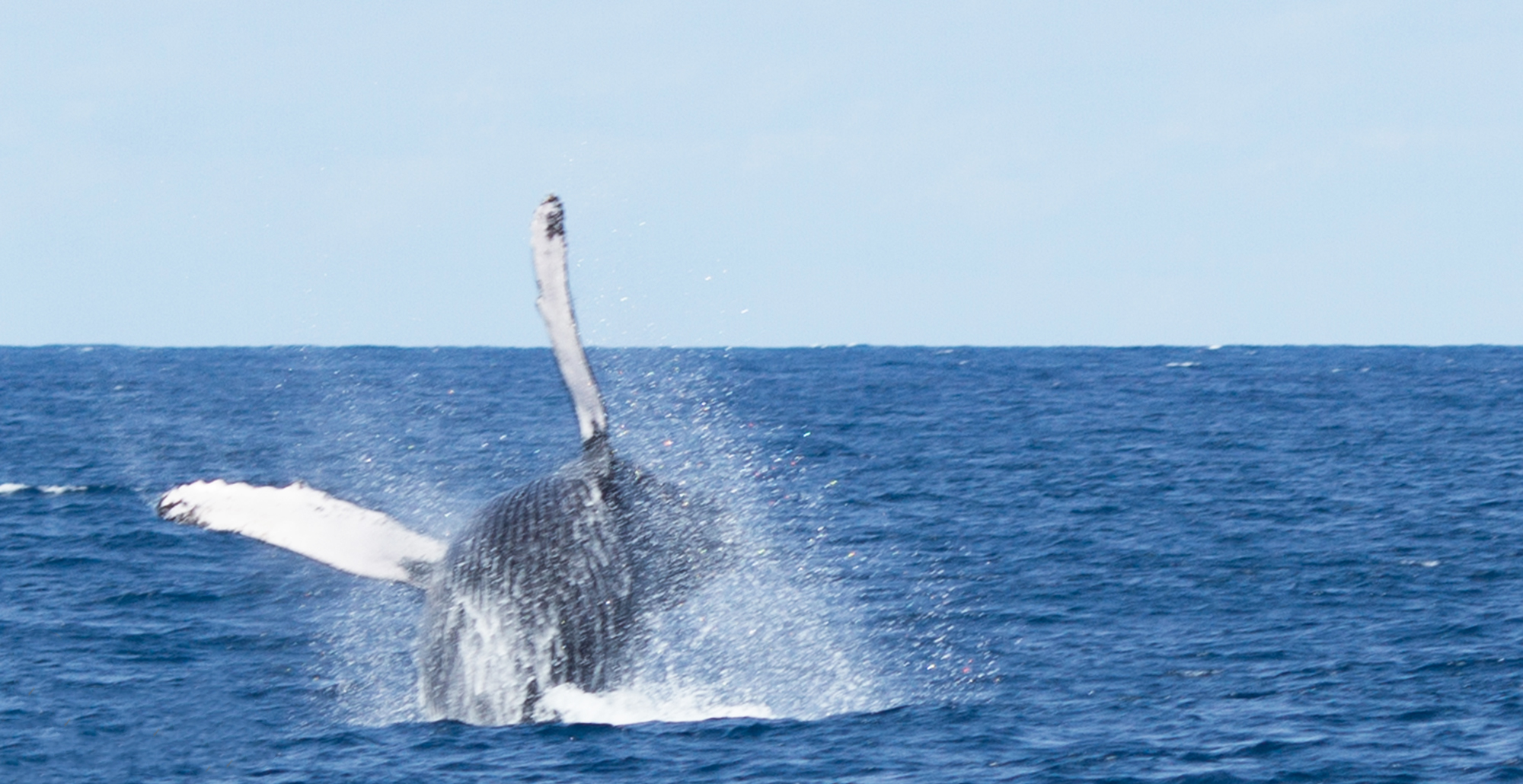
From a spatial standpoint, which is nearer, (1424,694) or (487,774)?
(487,774)

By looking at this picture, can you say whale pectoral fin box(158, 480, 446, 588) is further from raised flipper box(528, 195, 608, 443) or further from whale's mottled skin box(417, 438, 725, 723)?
raised flipper box(528, 195, 608, 443)

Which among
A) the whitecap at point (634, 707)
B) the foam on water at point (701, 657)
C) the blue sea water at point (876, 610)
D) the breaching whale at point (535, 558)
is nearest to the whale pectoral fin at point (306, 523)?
the breaching whale at point (535, 558)

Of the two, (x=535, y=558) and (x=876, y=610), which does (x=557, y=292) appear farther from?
(x=876, y=610)

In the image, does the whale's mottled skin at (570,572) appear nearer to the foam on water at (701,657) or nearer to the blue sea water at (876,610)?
the foam on water at (701,657)

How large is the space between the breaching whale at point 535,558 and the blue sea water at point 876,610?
2.41 feet

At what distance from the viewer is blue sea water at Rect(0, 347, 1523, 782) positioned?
13.2 m

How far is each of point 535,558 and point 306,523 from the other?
1512 millimetres

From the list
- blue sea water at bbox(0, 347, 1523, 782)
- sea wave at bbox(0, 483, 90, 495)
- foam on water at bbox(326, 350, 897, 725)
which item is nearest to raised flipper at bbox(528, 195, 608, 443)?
foam on water at bbox(326, 350, 897, 725)

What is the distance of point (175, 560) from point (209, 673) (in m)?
7.93

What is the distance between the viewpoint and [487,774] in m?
11.9

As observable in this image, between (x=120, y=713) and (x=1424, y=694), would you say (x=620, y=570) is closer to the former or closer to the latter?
(x=120, y=713)

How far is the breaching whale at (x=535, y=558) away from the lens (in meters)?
11.5

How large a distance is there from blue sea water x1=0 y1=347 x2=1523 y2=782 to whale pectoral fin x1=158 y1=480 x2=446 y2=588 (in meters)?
1.52

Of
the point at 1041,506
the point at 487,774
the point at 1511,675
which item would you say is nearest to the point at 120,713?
the point at 487,774
